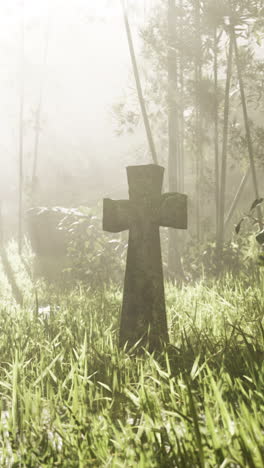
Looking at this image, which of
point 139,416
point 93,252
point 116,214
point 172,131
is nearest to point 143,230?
point 116,214

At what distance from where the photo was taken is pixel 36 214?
12477 millimetres

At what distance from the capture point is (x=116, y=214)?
3.56m

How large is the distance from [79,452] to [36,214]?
11367 millimetres

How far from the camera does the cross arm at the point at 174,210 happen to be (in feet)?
11.3

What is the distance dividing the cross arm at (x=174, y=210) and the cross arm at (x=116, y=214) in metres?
0.29

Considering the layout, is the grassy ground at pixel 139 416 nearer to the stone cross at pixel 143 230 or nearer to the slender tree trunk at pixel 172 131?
the stone cross at pixel 143 230

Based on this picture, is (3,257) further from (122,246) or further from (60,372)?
(60,372)

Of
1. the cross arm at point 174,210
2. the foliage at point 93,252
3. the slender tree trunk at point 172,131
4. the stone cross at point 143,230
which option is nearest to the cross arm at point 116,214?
the stone cross at point 143,230

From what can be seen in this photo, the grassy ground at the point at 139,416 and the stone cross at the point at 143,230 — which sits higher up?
the stone cross at the point at 143,230

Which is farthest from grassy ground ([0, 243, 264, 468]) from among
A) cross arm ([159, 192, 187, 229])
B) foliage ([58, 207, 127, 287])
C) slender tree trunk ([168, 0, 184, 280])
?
slender tree trunk ([168, 0, 184, 280])

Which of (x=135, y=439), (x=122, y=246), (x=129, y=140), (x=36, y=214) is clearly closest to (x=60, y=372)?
(x=135, y=439)

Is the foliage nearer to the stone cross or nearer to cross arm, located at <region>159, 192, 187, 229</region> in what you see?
the stone cross

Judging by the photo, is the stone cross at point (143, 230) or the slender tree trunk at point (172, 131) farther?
the slender tree trunk at point (172, 131)

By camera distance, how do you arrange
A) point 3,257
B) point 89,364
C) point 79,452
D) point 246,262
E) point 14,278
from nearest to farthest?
point 79,452
point 89,364
point 246,262
point 14,278
point 3,257
